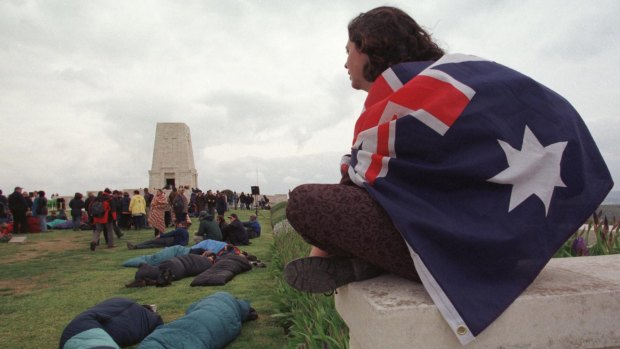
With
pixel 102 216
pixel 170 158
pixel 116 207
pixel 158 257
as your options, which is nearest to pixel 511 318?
pixel 158 257

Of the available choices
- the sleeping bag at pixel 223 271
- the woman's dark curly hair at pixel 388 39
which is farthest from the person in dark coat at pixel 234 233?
the woman's dark curly hair at pixel 388 39

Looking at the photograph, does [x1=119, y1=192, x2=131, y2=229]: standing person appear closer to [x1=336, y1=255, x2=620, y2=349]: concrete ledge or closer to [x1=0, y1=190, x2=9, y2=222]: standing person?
[x1=0, y1=190, x2=9, y2=222]: standing person

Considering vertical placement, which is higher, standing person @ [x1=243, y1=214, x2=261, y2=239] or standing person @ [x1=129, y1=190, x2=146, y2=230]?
standing person @ [x1=129, y1=190, x2=146, y2=230]

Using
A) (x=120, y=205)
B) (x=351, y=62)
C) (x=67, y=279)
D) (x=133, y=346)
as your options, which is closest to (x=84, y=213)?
(x=120, y=205)

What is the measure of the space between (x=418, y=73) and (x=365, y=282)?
2.30ft

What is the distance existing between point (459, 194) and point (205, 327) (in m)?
2.58

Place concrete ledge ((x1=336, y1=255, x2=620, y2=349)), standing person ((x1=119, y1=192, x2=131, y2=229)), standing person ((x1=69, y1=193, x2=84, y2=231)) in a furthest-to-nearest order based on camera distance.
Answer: standing person ((x1=119, y1=192, x2=131, y2=229)) → standing person ((x1=69, y1=193, x2=84, y2=231)) → concrete ledge ((x1=336, y1=255, x2=620, y2=349))

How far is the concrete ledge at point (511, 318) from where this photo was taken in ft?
3.70

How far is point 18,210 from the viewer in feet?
44.4

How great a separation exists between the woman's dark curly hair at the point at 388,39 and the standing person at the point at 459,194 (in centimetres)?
17

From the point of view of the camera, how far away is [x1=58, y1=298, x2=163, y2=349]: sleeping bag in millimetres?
2885

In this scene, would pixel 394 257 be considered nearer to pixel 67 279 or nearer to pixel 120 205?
pixel 67 279

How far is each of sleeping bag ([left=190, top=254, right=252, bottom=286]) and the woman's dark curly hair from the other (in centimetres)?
482

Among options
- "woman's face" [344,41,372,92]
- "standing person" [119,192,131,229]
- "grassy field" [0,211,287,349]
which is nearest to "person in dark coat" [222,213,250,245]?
"grassy field" [0,211,287,349]
